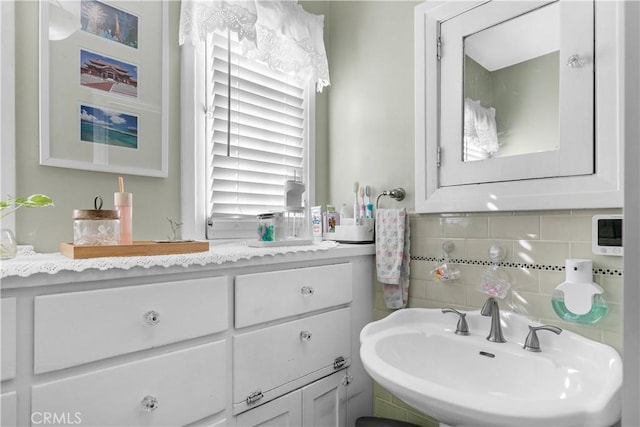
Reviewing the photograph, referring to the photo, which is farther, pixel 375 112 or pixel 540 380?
pixel 375 112

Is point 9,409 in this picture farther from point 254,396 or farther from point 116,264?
point 254,396

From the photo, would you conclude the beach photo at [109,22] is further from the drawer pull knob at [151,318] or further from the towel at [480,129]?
the towel at [480,129]

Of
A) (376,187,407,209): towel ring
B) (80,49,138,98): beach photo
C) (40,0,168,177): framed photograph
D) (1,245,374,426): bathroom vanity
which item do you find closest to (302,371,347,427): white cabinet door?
(1,245,374,426): bathroom vanity

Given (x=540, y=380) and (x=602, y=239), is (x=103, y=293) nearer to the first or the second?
(x=540, y=380)

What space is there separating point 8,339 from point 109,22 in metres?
1.03

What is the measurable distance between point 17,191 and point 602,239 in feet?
5.59

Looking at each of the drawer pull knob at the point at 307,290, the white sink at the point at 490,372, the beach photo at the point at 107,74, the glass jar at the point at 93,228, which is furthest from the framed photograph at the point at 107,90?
the white sink at the point at 490,372

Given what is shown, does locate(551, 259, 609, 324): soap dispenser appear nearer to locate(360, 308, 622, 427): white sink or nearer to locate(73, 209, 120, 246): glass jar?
locate(360, 308, 622, 427): white sink

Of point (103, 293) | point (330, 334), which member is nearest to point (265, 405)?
point (330, 334)

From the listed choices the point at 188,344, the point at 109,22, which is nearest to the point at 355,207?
the point at 188,344

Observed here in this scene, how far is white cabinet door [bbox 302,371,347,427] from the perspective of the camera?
134cm

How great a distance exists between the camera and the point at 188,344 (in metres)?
1.01

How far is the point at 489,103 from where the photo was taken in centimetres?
136

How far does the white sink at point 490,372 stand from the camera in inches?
30.7
